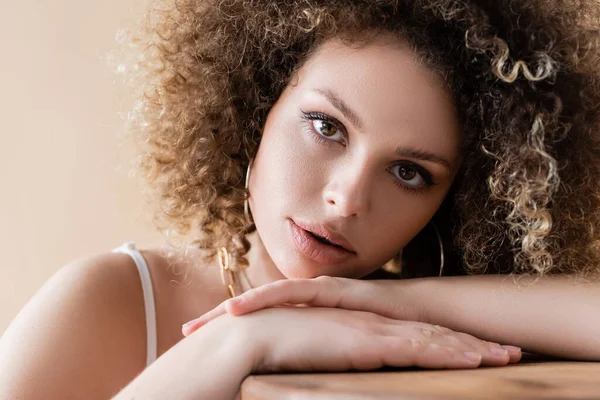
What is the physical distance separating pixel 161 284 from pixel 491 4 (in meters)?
0.90

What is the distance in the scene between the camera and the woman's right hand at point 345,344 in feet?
3.24

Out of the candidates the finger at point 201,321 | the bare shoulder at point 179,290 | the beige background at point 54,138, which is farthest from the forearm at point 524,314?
the beige background at point 54,138

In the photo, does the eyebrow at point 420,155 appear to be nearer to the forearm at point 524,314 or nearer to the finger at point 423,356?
the forearm at point 524,314

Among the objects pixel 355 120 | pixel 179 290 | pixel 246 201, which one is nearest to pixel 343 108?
pixel 355 120

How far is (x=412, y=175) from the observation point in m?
1.39

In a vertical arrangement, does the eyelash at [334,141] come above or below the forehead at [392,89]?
below

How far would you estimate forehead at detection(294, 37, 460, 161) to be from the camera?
4.22ft

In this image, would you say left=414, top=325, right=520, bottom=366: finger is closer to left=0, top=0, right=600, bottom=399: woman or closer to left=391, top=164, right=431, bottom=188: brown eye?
left=0, top=0, right=600, bottom=399: woman

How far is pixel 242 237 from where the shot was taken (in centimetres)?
163

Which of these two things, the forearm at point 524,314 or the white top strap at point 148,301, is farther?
the white top strap at point 148,301

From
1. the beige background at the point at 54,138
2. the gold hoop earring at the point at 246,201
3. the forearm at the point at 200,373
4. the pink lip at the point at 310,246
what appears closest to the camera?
the forearm at the point at 200,373

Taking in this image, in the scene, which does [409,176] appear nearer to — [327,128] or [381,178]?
[381,178]

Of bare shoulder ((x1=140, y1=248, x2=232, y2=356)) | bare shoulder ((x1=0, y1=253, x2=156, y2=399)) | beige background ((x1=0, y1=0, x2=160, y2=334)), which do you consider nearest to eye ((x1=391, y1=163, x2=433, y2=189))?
bare shoulder ((x1=140, y1=248, x2=232, y2=356))

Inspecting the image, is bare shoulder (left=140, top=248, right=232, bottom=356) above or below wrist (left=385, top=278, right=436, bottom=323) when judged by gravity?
below
